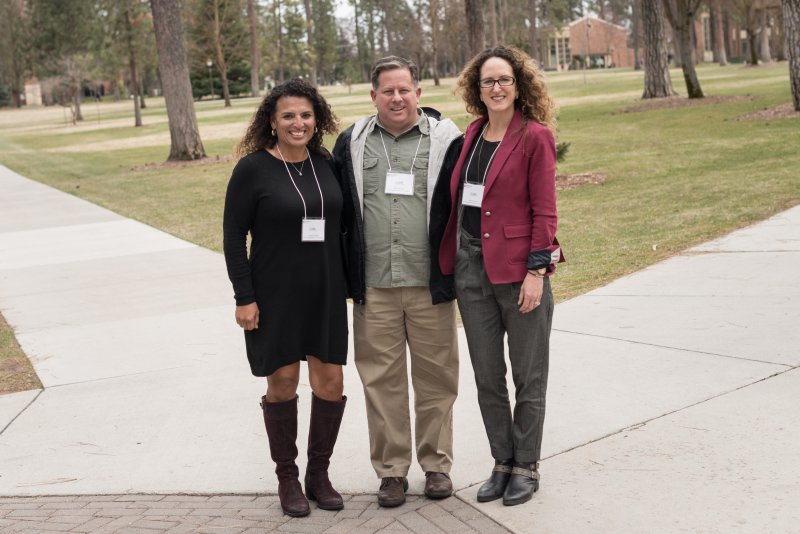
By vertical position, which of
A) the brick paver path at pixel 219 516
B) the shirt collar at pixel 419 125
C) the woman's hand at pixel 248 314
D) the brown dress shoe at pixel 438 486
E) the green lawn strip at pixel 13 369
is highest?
the shirt collar at pixel 419 125

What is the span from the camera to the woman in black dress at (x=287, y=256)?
425 centimetres

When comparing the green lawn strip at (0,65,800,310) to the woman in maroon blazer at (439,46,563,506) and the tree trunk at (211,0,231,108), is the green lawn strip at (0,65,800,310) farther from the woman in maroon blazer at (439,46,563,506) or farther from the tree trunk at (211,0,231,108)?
the tree trunk at (211,0,231,108)

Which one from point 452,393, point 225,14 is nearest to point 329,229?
point 452,393

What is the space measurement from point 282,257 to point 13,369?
3.77 metres

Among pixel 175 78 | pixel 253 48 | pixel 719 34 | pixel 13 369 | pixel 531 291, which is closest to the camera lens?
pixel 531 291

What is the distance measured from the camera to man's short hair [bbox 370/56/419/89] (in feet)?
14.0

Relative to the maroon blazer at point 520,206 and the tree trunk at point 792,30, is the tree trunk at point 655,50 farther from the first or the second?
the maroon blazer at point 520,206

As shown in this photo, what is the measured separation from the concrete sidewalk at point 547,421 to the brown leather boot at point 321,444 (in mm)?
160

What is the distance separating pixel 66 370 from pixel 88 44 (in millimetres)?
53223

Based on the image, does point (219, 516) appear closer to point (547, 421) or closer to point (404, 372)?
point (404, 372)

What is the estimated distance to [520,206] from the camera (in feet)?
13.5

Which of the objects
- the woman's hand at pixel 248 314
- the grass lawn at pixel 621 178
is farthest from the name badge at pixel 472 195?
the grass lawn at pixel 621 178

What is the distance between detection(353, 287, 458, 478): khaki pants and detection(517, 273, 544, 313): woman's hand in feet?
1.41

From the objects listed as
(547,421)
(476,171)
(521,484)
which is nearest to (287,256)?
(476,171)
